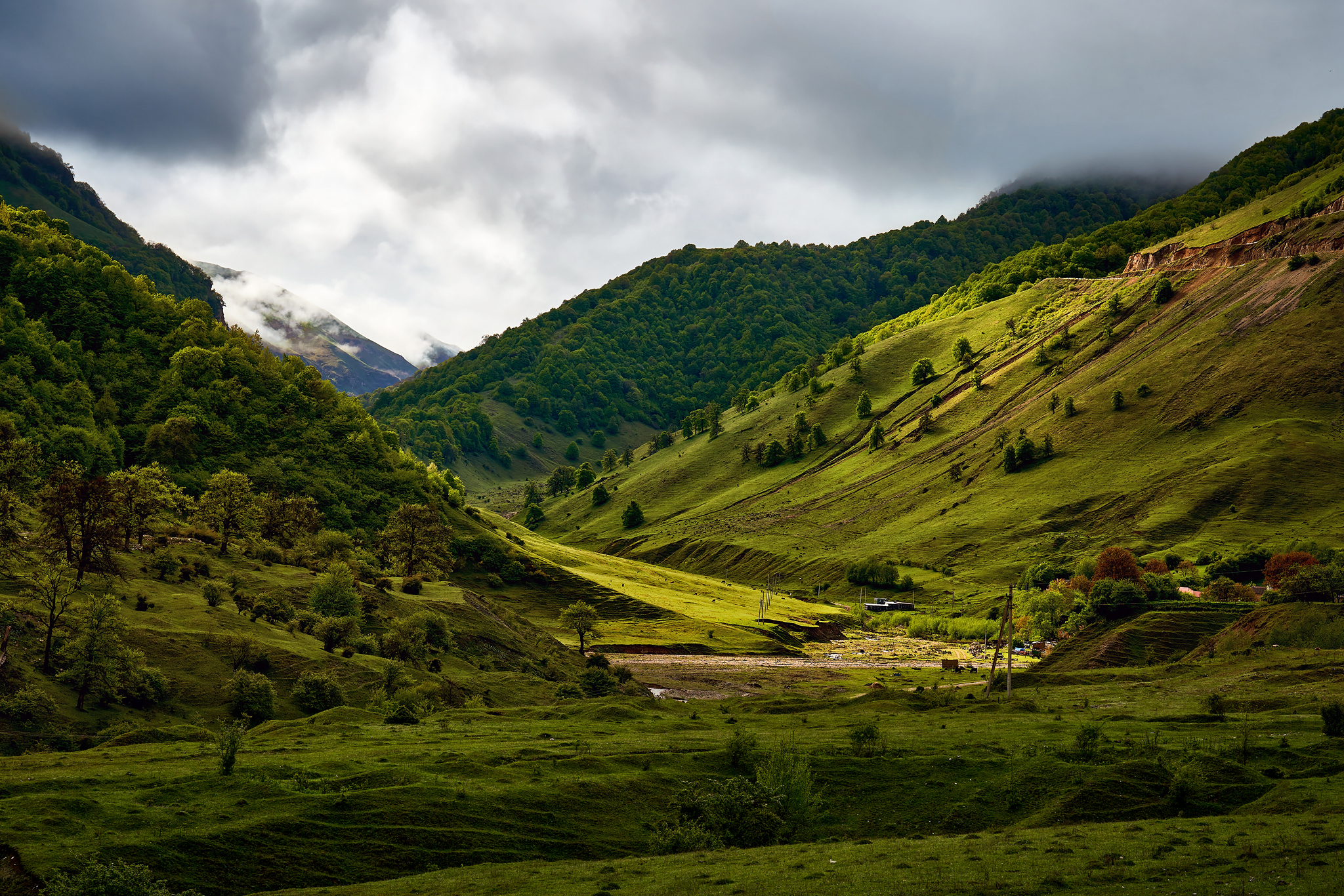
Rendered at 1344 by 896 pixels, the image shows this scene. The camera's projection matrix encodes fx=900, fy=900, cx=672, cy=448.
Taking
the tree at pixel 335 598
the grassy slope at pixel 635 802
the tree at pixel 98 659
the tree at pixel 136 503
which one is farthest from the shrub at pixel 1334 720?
the tree at pixel 136 503

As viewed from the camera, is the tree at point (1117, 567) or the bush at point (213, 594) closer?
the bush at point (213, 594)

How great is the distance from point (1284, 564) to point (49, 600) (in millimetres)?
156618

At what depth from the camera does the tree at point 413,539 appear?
12850cm

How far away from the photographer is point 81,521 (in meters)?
70.3

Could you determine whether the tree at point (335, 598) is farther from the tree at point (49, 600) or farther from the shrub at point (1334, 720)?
the shrub at point (1334, 720)

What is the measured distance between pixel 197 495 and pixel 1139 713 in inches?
4774

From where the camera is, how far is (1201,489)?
18738cm

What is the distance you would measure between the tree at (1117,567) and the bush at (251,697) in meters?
126

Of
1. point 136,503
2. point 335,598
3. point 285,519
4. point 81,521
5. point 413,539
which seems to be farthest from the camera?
point 413,539

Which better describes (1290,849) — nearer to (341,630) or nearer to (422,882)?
(422,882)

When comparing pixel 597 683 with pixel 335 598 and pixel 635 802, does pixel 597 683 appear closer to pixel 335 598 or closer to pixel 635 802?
pixel 335 598

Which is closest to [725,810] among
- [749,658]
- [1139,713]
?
[1139,713]

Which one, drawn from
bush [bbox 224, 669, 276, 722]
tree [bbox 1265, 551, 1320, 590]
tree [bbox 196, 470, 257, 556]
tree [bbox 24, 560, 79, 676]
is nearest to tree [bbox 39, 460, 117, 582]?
tree [bbox 24, 560, 79, 676]

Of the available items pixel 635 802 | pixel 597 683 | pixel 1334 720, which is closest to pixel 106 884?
pixel 635 802
